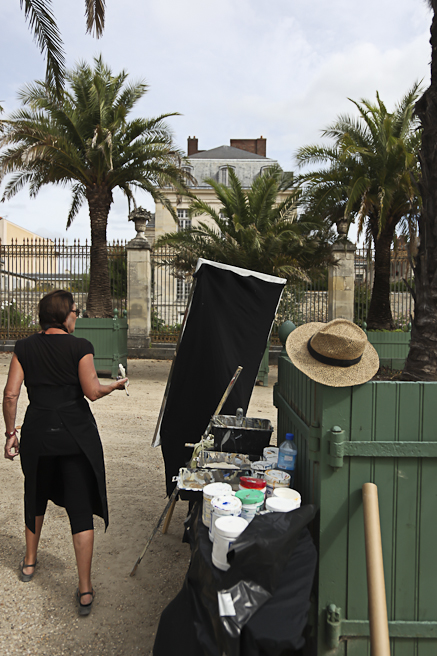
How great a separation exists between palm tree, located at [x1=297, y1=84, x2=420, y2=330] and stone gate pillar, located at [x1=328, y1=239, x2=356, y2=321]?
2.77ft

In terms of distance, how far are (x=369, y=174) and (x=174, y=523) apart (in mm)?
11464

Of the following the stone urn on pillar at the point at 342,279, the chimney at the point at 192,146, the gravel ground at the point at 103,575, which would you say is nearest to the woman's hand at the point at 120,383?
the gravel ground at the point at 103,575

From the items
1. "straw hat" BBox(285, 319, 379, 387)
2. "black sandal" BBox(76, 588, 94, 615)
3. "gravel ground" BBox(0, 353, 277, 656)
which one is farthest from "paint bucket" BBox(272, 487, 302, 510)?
"black sandal" BBox(76, 588, 94, 615)

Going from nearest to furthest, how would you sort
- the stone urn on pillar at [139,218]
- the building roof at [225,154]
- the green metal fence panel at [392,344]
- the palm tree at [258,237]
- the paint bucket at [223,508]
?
the paint bucket at [223,508] < the green metal fence panel at [392,344] < the palm tree at [258,237] < the stone urn on pillar at [139,218] < the building roof at [225,154]

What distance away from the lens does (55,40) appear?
7391 mm

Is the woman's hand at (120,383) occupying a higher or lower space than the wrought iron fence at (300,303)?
lower

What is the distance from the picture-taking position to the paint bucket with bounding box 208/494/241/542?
197 centimetres

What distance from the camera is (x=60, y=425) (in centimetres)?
272

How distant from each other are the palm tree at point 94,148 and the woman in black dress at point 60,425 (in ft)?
34.1

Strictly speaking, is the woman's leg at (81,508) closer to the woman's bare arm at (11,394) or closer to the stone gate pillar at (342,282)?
the woman's bare arm at (11,394)

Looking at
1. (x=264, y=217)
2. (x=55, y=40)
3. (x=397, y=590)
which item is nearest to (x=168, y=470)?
(x=397, y=590)

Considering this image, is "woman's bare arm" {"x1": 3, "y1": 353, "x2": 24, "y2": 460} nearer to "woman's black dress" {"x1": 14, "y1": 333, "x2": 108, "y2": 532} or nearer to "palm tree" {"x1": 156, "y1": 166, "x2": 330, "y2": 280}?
"woman's black dress" {"x1": 14, "y1": 333, "x2": 108, "y2": 532}

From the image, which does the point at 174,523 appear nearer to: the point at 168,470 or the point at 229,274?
the point at 168,470

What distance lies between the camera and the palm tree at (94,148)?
12.1 meters
